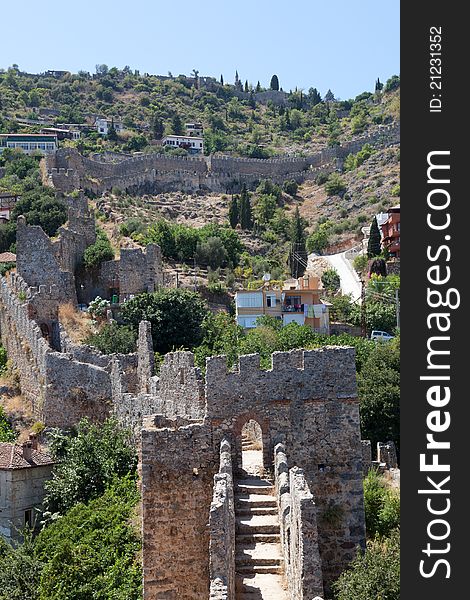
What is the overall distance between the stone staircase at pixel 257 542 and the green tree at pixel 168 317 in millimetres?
21477

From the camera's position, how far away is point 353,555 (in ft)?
60.7

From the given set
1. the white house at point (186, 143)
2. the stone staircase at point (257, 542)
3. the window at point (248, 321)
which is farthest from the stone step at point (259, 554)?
the white house at point (186, 143)

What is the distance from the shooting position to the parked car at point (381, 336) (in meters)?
51.9

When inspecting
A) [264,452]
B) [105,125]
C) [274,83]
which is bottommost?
[264,452]

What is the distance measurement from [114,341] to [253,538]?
20945 mm

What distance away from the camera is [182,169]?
9662 centimetres

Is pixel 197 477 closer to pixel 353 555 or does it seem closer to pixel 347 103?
pixel 353 555

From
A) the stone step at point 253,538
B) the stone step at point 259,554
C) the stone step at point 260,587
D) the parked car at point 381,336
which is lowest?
the stone step at point 260,587

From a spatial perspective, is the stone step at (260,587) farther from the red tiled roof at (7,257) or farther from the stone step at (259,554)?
the red tiled roof at (7,257)

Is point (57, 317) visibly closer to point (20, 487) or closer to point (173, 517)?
point (20, 487)

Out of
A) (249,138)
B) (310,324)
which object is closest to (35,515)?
(310,324)

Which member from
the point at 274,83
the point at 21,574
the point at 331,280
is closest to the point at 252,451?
the point at 21,574

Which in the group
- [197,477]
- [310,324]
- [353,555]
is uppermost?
[310,324]

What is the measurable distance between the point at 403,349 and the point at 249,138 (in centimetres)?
12184
